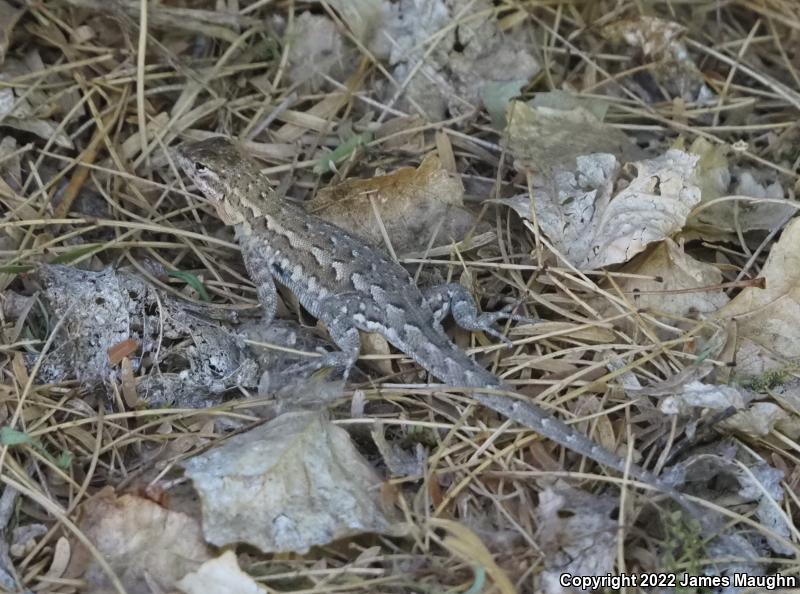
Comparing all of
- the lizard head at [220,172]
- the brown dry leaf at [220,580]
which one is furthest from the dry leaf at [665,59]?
the brown dry leaf at [220,580]

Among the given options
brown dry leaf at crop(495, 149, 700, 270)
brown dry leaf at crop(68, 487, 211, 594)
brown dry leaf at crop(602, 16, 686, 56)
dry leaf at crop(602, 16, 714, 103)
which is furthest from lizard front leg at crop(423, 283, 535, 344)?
brown dry leaf at crop(602, 16, 686, 56)

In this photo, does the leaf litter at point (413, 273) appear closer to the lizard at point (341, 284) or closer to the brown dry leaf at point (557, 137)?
the brown dry leaf at point (557, 137)

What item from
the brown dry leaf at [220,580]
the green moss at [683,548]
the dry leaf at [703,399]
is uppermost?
the brown dry leaf at [220,580]

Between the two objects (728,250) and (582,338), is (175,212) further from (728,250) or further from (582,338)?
(728,250)

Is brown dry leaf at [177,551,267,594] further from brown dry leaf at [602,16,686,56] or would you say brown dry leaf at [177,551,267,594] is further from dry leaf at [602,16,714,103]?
brown dry leaf at [602,16,686,56]

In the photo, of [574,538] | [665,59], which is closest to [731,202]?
[665,59]

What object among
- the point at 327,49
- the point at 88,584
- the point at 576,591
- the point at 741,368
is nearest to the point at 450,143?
the point at 327,49

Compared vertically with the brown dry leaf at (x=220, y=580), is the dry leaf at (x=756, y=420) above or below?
below
